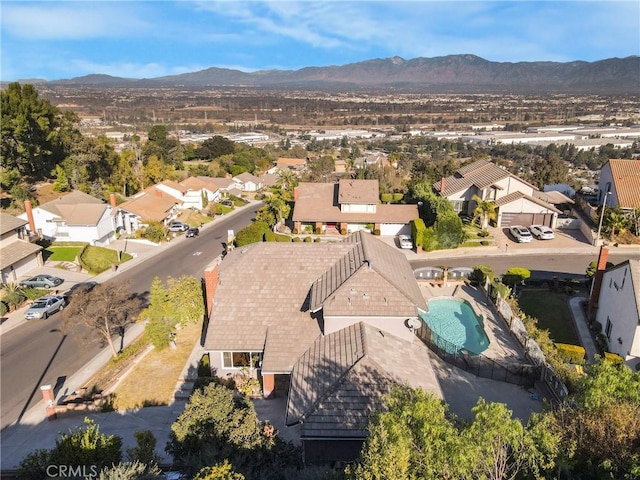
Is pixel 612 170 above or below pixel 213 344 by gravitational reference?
above

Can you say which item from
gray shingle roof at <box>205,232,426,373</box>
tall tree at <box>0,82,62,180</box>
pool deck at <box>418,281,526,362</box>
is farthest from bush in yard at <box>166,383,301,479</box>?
tall tree at <box>0,82,62,180</box>

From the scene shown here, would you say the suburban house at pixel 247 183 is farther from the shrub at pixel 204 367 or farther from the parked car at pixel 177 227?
the shrub at pixel 204 367

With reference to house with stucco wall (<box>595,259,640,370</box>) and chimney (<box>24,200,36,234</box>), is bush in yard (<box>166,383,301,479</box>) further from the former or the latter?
chimney (<box>24,200,36,234</box>)

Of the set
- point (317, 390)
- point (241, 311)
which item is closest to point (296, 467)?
point (317, 390)

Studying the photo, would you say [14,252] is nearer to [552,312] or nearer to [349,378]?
[349,378]

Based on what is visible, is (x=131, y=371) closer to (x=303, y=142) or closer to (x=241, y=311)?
(x=241, y=311)
